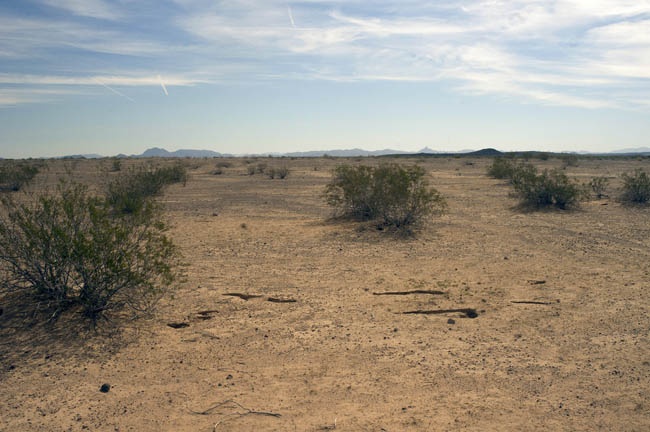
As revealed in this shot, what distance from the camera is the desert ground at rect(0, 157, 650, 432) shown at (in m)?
4.12

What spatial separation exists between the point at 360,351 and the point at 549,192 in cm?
1321

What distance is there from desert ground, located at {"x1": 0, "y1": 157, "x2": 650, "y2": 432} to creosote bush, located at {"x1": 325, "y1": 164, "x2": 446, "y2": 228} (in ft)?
9.07

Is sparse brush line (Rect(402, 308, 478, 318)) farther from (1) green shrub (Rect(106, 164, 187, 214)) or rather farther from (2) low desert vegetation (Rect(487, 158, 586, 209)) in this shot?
(1) green shrub (Rect(106, 164, 187, 214))

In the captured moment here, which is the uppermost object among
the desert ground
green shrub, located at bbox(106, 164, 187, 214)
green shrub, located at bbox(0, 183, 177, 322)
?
green shrub, located at bbox(106, 164, 187, 214)

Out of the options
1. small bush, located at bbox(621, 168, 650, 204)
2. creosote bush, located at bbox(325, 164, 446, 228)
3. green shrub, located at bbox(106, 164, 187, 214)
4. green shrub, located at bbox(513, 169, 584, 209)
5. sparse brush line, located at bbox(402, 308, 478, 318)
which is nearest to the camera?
sparse brush line, located at bbox(402, 308, 478, 318)

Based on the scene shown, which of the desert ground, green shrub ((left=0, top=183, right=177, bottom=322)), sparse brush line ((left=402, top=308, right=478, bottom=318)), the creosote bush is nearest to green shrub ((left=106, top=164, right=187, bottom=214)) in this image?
the creosote bush

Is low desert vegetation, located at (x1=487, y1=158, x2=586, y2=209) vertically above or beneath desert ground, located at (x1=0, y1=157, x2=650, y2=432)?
above

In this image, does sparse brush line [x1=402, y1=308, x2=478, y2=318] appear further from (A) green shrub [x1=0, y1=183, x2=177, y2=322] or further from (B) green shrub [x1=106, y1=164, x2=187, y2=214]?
(B) green shrub [x1=106, y1=164, x2=187, y2=214]

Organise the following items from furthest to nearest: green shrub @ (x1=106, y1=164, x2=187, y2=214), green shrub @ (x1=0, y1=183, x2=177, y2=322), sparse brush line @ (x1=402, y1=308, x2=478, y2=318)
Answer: green shrub @ (x1=106, y1=164, x2=187, y2=214) < sparse brush line @ (x1=402, y1=308, x2=478, y2=318) < green shrub @ (x1=0, y1=183, x2=177, y2=322)

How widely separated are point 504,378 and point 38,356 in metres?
5.01

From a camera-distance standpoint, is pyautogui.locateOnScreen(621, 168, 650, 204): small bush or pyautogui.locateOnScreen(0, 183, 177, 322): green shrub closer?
pyautogui.locateOnScreen(0, 183, 177, 322): green shrub

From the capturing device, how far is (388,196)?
42.3 feet

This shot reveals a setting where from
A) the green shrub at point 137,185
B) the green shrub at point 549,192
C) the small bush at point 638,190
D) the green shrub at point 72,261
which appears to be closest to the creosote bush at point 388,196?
the green shrub at point 549,192

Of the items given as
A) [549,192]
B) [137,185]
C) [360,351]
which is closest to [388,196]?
[549,192]
